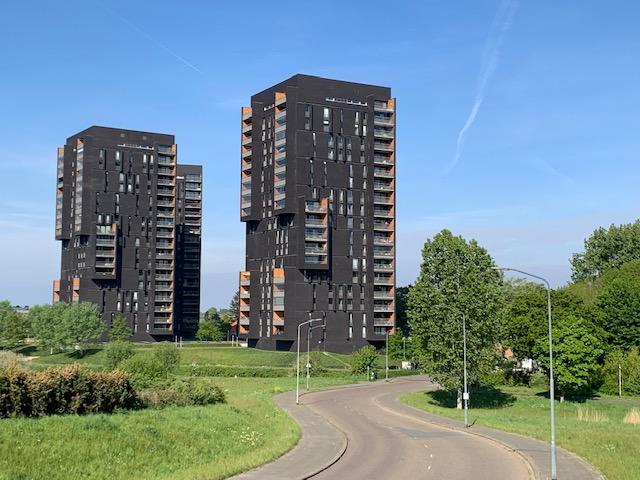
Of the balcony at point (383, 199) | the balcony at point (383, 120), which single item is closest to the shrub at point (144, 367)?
the balcony at point (383, 199)

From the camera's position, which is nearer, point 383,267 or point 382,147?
point 383,267

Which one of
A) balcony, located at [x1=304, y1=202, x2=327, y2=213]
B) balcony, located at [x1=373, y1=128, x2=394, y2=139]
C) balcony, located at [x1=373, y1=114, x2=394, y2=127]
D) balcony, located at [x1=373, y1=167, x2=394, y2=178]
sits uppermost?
balcony, located at [x1=373, y1=114, x2=394, y2=127]

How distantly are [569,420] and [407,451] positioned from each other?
28.6 metres

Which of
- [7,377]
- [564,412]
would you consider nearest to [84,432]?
[7,377]

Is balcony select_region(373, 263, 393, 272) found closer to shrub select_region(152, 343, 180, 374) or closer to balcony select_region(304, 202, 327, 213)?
balcony select_region(304, 202, 327, 213)

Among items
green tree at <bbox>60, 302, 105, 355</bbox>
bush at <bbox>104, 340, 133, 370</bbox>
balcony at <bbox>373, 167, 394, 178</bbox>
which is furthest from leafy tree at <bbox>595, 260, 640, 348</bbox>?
green tree at <bbox>60, 302, 105, 355</bbox>

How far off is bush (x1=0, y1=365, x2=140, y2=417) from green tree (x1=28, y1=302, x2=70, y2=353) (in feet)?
340

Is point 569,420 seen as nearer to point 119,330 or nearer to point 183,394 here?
point 183,394

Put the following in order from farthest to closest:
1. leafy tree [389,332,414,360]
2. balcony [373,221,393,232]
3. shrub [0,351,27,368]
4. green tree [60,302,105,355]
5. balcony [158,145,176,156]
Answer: balcony [158,145,176,156]
green tree [60,302,105,355]
balcony [373,221,393,232]
leafy tree [389,332,414,360]
shrub [0,351,27,368]

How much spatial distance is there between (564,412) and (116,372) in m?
46.7

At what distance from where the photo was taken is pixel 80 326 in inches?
5822

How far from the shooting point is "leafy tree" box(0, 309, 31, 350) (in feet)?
510

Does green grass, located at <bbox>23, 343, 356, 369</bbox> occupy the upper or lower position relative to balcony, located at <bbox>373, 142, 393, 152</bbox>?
lower

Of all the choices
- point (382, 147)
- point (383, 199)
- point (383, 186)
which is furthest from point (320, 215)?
point (382, 147)
